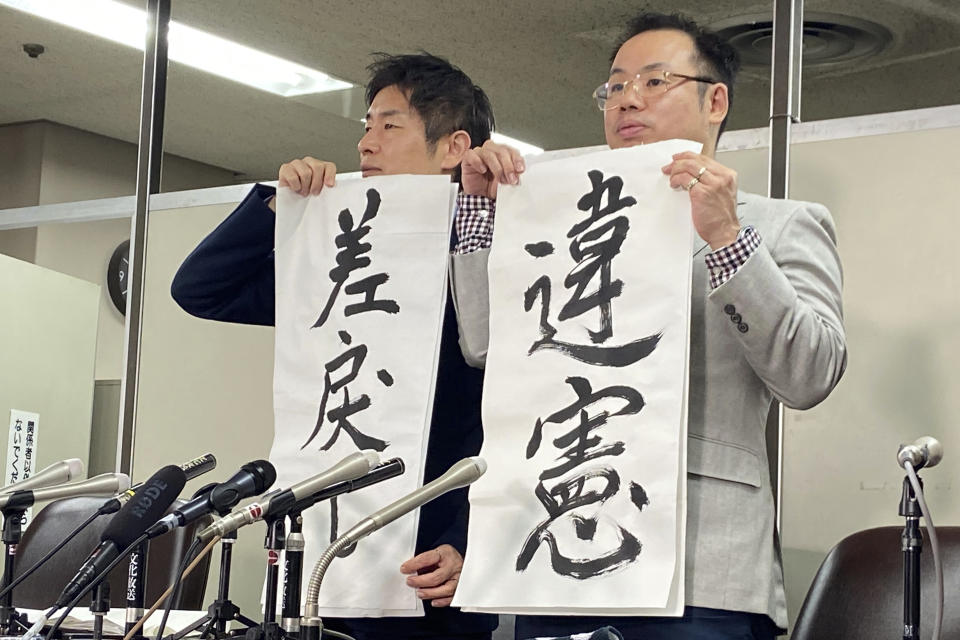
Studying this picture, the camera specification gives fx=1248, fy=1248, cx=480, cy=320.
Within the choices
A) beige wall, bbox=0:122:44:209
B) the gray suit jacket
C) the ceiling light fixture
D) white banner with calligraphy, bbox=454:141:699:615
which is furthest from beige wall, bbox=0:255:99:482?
the gray suit jacket

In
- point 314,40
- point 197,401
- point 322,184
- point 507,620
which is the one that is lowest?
point 507,620

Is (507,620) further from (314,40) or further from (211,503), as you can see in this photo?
(314,40)

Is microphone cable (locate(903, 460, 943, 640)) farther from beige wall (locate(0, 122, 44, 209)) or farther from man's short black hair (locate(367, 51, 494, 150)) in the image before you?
beige wall (locate(0, 122, 44, 209))

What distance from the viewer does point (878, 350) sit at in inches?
97.5

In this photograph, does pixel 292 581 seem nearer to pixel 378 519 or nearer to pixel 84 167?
pixel 378 519

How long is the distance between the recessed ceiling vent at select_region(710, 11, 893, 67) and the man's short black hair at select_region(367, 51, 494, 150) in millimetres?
2226

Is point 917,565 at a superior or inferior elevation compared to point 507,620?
superior

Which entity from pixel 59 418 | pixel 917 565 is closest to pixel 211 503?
pixel 917 565

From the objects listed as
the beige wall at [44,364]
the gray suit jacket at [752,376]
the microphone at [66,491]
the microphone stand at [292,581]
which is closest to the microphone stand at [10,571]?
the microphone at [66,491]

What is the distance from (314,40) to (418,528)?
→ 3186 mm

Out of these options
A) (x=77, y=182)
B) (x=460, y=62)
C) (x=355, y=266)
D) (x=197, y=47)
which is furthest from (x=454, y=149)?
(x=77, y=182)

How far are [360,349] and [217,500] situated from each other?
0.64m

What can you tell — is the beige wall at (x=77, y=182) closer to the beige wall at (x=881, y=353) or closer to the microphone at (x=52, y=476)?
the microphone at (x=52, y=476)

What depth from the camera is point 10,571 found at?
2.09 m
